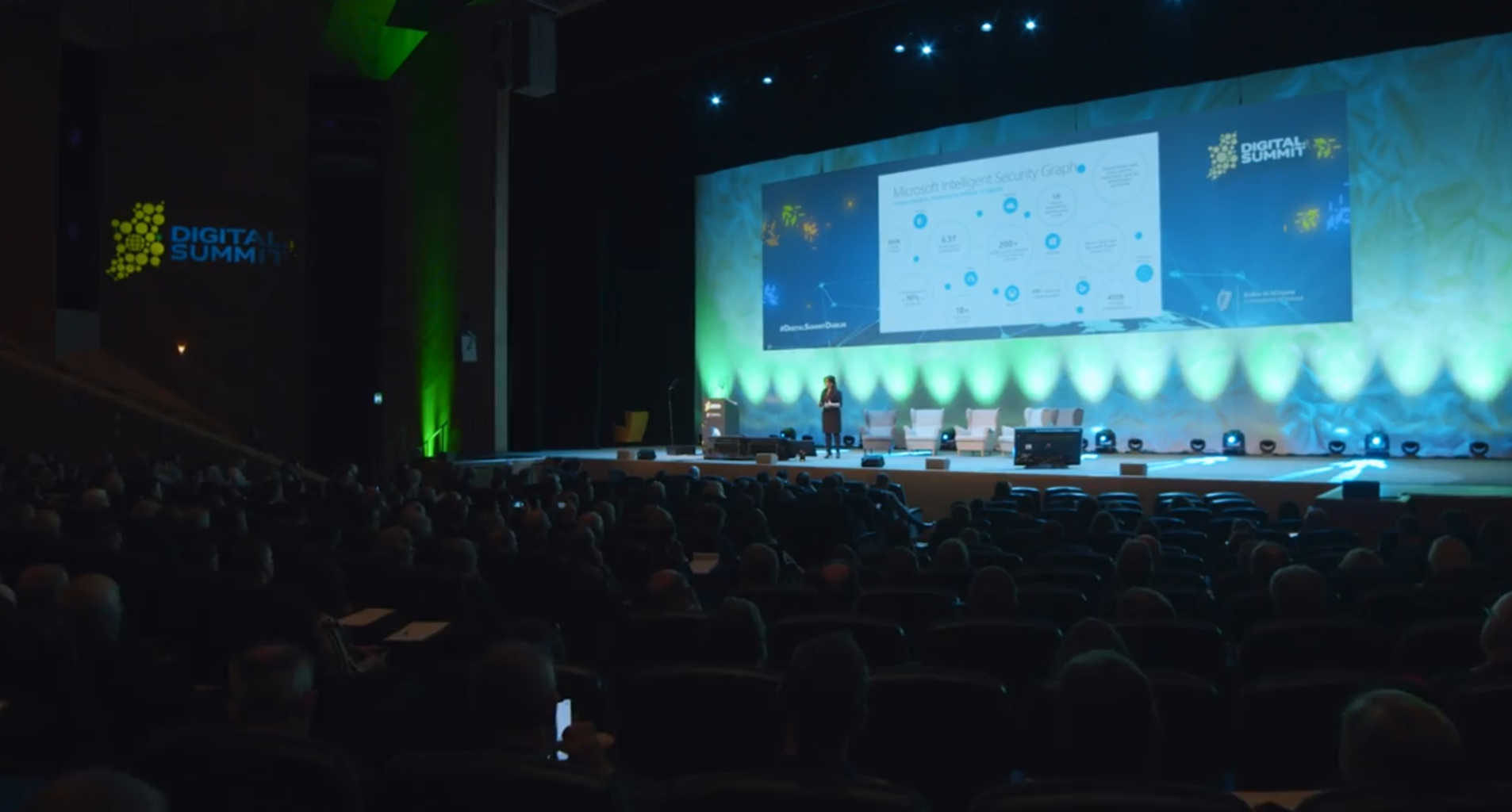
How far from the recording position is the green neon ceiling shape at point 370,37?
1407 cm

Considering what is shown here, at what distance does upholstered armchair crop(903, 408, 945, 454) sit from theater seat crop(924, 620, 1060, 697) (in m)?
12.4

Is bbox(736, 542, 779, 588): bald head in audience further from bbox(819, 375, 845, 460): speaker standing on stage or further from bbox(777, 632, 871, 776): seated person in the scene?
bbox(819, 375, 845, 460): speaker standing on stage

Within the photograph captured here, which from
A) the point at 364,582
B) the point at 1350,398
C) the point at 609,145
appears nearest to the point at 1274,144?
the point at 1350,398

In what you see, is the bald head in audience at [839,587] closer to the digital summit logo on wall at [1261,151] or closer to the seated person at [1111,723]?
the seated person at [1111,723]

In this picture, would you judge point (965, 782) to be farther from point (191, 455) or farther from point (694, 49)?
point (191, 455)

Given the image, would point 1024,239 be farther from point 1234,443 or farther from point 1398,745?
point 1398,745

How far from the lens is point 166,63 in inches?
578

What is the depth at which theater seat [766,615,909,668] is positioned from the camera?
317cm

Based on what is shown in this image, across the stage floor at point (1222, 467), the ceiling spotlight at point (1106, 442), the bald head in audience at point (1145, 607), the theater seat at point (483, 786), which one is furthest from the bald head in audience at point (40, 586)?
the ceiling spotlight at point (1106, 442)

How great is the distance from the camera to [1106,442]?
14664 millimetres

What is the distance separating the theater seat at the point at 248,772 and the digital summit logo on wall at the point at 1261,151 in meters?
14.3

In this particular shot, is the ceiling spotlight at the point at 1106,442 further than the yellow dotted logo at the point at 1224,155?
Yes

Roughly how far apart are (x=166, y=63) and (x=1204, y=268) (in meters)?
14.5

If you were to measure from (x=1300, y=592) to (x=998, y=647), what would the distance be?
3.81ft
